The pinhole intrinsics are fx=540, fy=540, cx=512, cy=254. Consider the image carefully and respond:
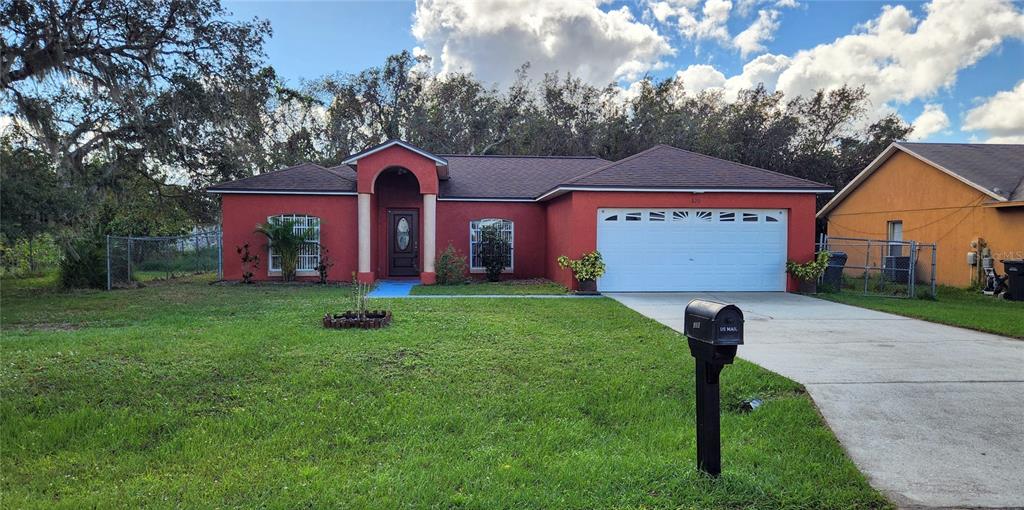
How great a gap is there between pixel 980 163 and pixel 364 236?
60.1 ft

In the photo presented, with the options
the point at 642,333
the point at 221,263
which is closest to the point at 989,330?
the point at 642,333

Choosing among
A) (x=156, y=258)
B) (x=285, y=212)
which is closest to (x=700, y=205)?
(x=285, y=212)

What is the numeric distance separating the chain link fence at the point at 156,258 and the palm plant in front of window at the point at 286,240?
1.95 m

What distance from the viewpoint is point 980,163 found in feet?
53.4

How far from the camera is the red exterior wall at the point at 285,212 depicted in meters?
15.0

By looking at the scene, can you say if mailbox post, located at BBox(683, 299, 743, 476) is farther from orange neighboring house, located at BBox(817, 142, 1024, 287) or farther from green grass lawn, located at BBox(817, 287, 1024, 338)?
orange neighboring house, located at BBox(817, 142, 1024, 287)

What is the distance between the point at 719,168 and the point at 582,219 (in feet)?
13.3

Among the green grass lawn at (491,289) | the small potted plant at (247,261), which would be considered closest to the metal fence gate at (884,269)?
the green grass lawn at (491,289)

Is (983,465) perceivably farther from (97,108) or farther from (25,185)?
(97,108)

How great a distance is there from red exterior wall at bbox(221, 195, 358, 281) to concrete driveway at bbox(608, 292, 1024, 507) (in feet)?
32.1

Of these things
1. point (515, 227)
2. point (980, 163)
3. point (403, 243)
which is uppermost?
point (980, 163)

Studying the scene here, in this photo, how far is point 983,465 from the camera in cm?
357

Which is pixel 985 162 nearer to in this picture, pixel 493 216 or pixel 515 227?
pixel 515 227

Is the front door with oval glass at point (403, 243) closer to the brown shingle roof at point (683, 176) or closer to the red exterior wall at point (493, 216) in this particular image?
the red exterior wall at point (493, 216)
